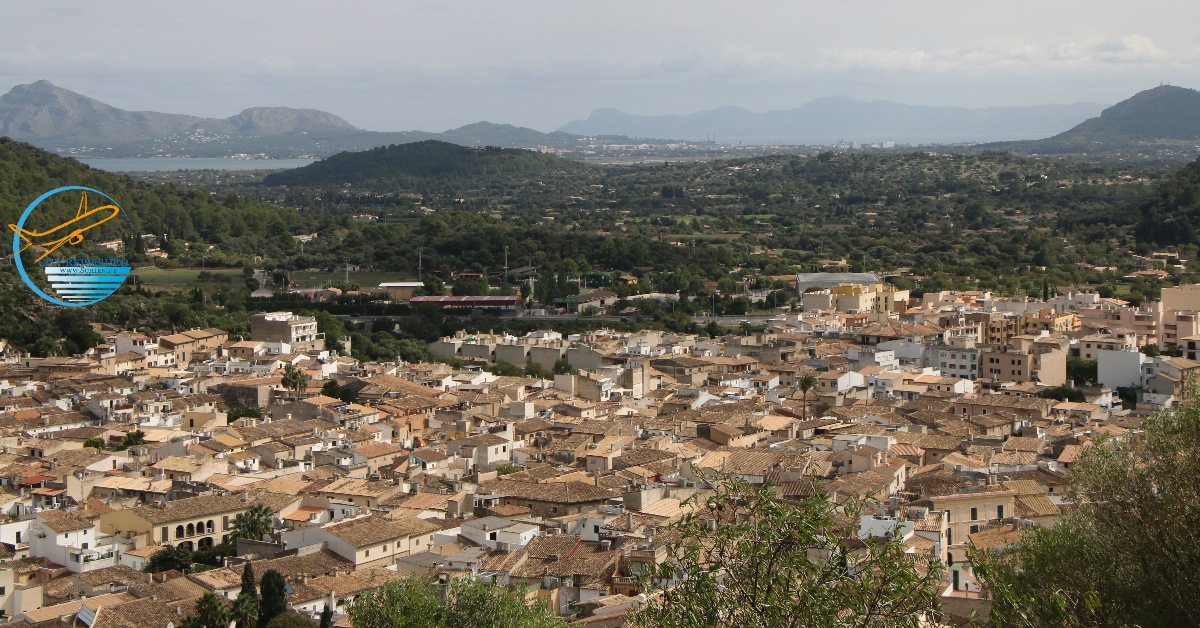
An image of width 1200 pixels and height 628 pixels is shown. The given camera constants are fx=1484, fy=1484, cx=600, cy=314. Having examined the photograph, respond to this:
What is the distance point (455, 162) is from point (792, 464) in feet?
393

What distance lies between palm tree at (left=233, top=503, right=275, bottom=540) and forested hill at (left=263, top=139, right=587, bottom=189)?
10911cm

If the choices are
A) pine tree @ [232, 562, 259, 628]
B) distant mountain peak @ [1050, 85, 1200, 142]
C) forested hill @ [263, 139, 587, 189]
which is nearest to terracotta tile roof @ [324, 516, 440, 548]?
pine tree @ [232, 562, 259, 628]

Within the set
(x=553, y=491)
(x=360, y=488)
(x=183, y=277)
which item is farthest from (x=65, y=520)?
(x=183, y=277)

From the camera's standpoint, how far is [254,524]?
58.1ft

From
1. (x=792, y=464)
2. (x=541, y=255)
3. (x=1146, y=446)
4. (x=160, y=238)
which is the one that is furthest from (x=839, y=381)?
(x=160, y=238)

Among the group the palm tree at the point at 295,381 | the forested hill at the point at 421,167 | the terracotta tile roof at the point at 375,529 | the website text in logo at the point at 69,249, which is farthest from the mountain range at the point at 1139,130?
the terracotta tile roof at the point at 375,529

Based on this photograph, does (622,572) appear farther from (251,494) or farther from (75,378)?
(75,378)

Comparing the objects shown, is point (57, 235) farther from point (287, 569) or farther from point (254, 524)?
point (287, 569)

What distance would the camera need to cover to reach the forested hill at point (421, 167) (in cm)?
13088

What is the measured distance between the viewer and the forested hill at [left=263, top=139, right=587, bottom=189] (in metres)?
131

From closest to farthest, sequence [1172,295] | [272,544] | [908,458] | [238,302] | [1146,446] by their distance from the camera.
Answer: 1. [1146,446]
2. [272,544]
3. [908,458]
4. [1172,295]
5. [238,302]

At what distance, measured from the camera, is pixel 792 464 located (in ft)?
64.4

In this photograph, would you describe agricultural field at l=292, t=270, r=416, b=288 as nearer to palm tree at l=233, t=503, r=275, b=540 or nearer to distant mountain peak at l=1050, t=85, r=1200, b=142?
palm tree at l=233, t=503, r=275, b=540

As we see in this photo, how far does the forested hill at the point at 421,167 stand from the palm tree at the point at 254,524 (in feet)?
358
